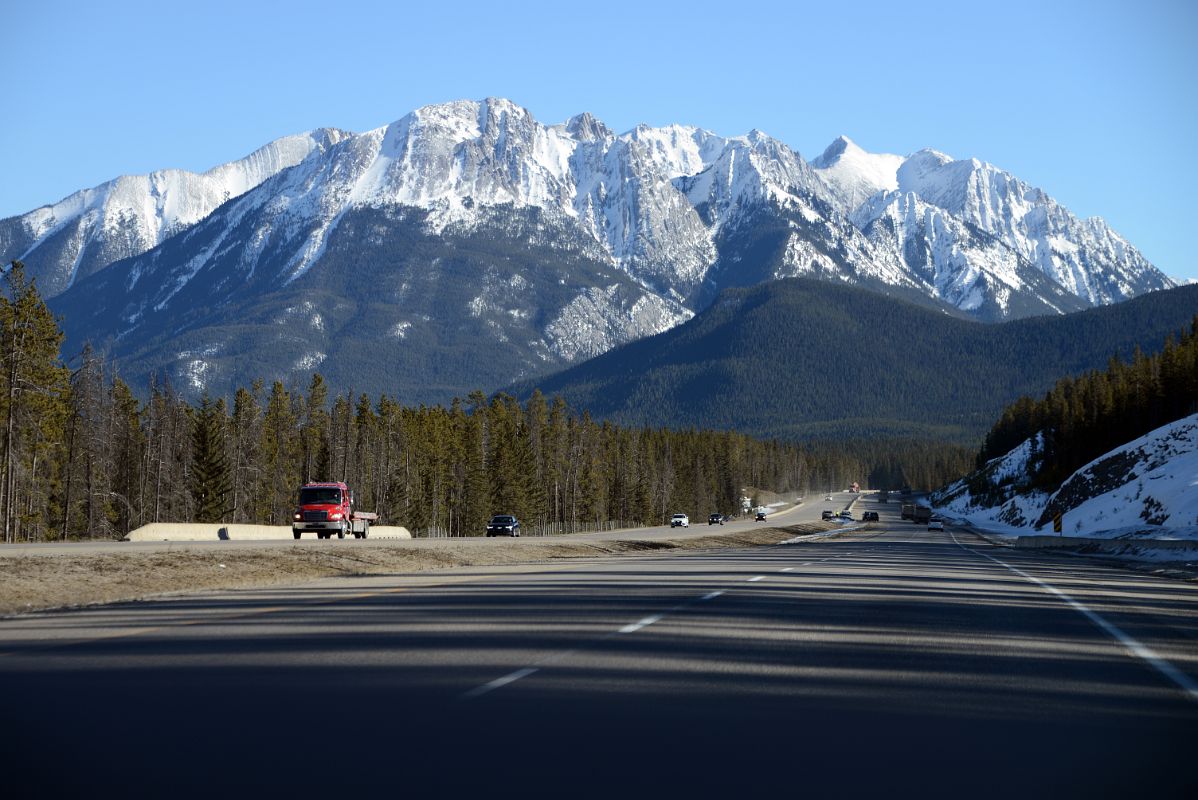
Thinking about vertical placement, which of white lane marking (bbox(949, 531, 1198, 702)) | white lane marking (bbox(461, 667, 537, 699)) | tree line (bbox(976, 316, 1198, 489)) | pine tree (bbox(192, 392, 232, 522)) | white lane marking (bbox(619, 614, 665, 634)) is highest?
tree line (bbox(976, 316, 1198, 489))

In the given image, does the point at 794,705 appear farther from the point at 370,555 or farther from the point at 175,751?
the point at 370,555

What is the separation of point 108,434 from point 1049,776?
341 ft

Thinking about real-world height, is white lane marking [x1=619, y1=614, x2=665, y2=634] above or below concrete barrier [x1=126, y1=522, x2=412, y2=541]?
below

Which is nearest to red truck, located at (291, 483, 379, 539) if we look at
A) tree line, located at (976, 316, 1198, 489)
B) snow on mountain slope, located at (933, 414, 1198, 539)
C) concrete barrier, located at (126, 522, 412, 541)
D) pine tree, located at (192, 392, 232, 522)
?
concrete barrier, located at (126, 522, 412, 541)

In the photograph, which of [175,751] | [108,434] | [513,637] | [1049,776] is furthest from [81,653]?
[108,434]

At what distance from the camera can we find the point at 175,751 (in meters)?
8.22

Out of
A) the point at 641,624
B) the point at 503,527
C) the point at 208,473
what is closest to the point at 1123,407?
the point at 503,527

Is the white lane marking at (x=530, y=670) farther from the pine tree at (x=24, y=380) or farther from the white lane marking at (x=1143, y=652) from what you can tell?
the pine tree at (x=24, y=380)

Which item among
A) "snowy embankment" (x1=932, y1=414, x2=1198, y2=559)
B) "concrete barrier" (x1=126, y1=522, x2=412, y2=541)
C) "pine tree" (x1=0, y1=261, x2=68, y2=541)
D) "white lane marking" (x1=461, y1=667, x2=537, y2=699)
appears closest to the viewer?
"white lane marking" (x1=461, y1=667, x2=537, y2=699)

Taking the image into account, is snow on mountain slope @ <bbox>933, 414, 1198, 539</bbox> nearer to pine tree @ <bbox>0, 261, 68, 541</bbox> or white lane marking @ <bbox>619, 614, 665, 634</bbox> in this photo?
white lane marking @ <bbox>619, 614, 665, 634</bbox>

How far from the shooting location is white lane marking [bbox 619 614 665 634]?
1497 centimetres

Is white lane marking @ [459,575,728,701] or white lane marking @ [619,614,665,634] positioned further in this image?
white lane marking @ [619,614,665,634]

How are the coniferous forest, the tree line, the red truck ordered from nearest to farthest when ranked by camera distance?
the red truck < the coniferous forest < the tree line

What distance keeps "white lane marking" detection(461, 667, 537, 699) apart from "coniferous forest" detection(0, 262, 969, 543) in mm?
61844
